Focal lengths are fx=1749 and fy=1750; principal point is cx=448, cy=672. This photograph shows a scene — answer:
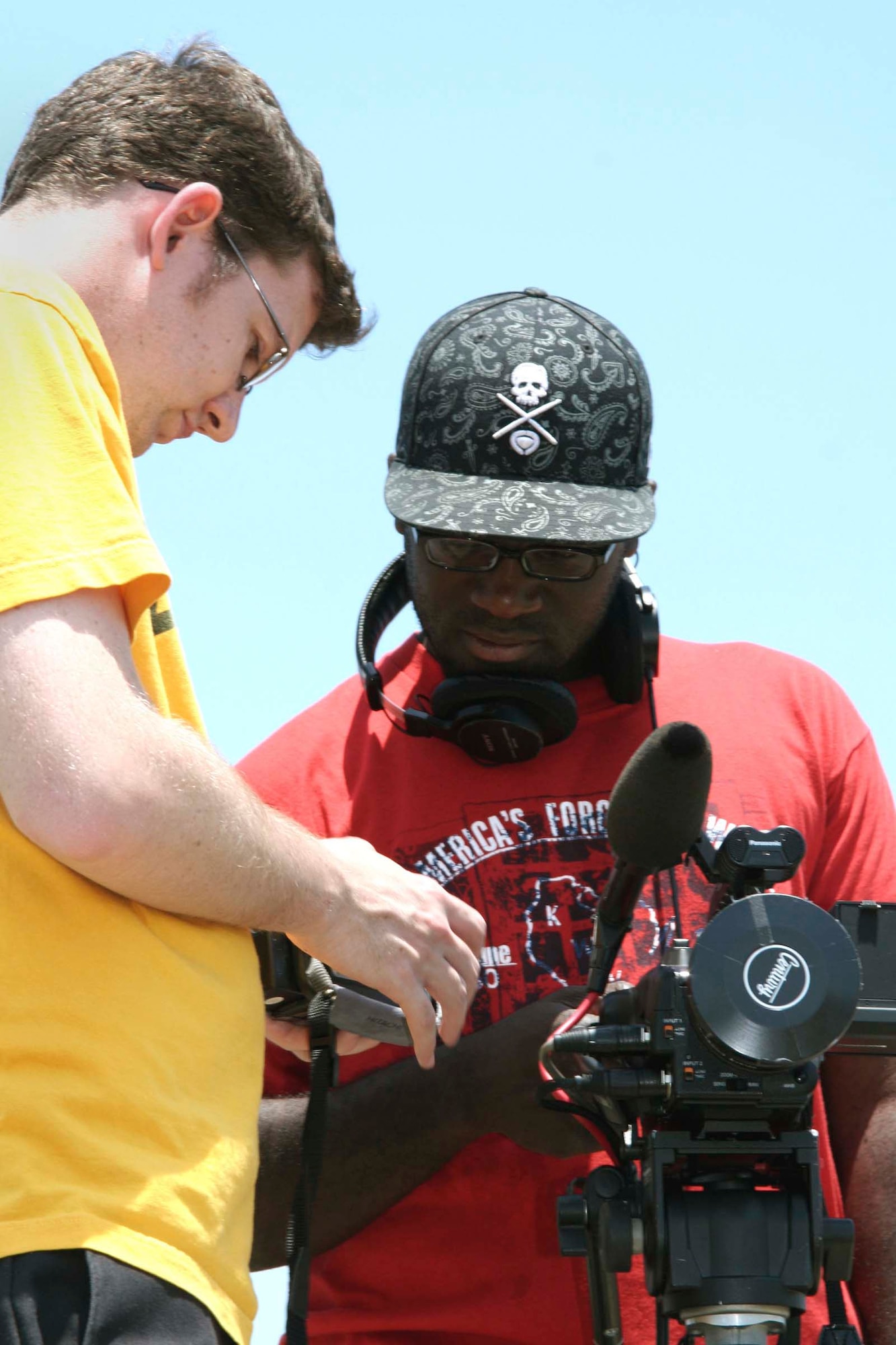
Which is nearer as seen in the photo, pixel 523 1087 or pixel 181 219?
pixel 181 219

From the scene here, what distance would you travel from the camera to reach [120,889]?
86.3 inches

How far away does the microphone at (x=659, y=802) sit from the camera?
7.97 ft

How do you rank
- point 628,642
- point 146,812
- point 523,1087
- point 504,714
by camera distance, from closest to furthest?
point 146,812 → point 523,1087 → point 504,714 → point 628,642

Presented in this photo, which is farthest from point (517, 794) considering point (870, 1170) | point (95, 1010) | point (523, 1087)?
point (95, 1010)

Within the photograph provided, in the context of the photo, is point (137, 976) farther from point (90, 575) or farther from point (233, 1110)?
point (90, 575)

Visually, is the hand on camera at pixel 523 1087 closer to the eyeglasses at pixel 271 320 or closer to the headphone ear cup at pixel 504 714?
the headphone ear cup at pixel 504 714

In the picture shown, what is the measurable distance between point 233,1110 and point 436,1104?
1128 mm

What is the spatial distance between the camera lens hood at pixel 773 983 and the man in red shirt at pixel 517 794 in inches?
33.3

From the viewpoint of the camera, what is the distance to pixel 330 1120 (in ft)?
11.3

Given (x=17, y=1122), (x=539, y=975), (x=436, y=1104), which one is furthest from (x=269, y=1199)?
(x=17, y=1122)

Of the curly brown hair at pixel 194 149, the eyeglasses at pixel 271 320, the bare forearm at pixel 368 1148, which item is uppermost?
the curly brown hair at pixel 194 149

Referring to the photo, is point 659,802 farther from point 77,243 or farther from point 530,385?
point 530,385

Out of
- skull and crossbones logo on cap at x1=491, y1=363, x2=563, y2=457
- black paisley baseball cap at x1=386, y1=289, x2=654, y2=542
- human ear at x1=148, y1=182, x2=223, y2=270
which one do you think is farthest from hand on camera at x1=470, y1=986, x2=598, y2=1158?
human ear at x1=148, y1=182, x2=223, y2=270

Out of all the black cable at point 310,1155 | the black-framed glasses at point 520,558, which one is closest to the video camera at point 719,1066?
the black cable at point 310,1155
